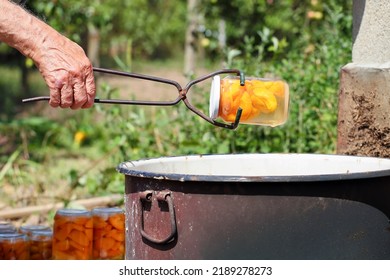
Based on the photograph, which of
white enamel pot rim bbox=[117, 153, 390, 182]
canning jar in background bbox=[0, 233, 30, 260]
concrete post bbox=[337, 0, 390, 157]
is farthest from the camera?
canning jar in background bbox=[0, 233, 30, 260]

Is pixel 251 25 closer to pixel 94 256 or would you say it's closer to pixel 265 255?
pixel 94 256

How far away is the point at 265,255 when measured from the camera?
2.62m

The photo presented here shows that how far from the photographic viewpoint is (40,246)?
3.82 m

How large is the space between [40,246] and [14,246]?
0.18 m

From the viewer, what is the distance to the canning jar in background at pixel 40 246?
3.81 metres

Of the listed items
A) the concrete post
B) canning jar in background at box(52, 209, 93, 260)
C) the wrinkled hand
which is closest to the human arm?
the wrinkled hand

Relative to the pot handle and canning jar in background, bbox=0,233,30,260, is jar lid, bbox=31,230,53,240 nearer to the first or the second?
canning jar in background, bbox=0,233,30,260

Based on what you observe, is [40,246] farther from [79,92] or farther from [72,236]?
[79,92]

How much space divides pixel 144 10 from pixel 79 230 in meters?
15.3

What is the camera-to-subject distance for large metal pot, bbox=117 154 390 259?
259 cm

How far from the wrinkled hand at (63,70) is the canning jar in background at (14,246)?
1.01 metres

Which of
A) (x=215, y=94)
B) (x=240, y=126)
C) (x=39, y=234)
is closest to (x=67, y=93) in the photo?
(x=215, y=94)

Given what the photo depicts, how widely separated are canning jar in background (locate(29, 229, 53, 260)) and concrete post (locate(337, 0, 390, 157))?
134 centimetres

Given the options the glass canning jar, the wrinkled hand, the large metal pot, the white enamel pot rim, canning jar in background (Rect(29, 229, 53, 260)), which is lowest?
canning jar in background (Rect(29, 229, 53, 260))
